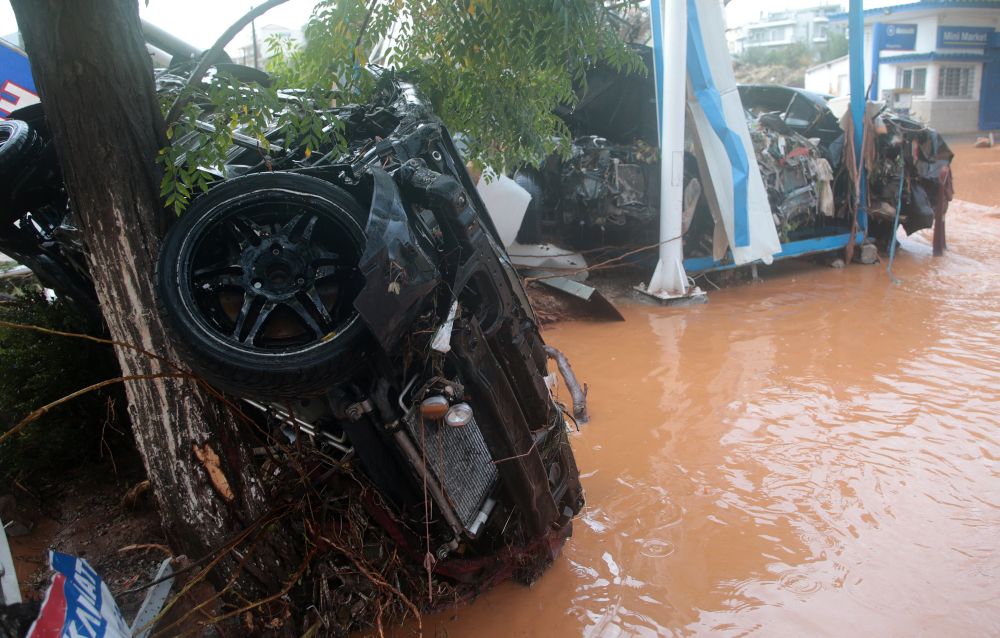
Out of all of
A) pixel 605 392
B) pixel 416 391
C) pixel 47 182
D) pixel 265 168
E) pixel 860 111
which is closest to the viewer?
pixel 416 391

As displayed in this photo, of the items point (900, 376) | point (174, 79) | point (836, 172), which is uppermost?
point (174, 79)

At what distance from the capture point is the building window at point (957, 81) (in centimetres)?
2462

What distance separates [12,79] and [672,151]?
594cm

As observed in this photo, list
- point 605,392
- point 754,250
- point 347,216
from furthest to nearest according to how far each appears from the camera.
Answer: point 754,250 → point 605,392 → point 347,216

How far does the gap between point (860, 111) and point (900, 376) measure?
4.88 meters

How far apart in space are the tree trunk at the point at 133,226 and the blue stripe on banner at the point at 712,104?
6354 millimetres

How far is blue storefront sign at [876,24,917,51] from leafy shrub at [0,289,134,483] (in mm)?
25555

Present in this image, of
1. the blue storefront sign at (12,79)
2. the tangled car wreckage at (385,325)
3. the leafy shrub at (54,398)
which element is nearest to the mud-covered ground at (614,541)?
the leafy shrub at (54,398)

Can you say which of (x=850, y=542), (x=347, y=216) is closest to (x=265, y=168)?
(x=347, y=216)

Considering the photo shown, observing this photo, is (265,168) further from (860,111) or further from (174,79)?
(860,111)

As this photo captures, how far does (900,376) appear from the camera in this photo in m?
5.84

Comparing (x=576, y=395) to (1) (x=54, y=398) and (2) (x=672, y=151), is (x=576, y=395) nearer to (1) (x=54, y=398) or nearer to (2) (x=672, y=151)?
(1) (x=54, y=398)

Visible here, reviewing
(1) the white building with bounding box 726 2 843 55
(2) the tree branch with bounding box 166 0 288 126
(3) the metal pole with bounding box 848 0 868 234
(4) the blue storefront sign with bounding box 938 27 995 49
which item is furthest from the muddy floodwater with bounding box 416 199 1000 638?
(1) the white building with bounding box 726 2 843 55

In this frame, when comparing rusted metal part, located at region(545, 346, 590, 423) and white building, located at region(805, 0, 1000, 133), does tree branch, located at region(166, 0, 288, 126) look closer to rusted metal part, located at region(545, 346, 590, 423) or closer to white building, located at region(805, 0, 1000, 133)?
rusted metal part, located at region(545, 346, 590, 423)
